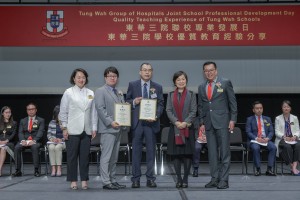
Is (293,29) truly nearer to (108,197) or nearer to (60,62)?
(60,62)

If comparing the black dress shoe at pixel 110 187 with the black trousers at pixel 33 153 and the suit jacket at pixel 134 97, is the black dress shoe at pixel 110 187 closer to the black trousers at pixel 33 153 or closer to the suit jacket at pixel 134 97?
the suit jacket at pixel 134 97

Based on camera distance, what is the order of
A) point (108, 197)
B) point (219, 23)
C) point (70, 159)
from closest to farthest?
point (108, 197) < point (70, 159) < point (219, 23)

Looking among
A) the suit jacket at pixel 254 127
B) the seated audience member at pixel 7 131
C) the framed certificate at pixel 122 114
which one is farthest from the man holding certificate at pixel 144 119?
the seated audience member at pixel 7 131

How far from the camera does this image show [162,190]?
538 cm

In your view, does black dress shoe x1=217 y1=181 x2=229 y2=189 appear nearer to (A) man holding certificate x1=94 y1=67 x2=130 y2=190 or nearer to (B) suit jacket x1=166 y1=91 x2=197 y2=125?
(B) suit jacket x1=166 y1=91 x2=197 y2=125


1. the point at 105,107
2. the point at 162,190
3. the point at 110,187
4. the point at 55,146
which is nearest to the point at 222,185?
the point at 162,190

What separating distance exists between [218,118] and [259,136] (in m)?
2.37

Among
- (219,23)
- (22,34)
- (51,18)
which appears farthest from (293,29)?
(22,34)

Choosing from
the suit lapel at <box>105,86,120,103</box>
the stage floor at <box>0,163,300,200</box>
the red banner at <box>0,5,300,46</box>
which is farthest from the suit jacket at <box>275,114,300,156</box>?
the suit lapel at <box>105,86,120,103</box>

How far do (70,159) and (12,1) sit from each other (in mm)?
4955

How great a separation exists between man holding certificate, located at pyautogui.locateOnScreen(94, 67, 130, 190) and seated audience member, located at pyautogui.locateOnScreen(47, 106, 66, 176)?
6.97 feet

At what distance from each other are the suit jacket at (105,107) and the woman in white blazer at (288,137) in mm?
3350

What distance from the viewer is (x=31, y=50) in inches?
371

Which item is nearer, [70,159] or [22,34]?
[70,159]
